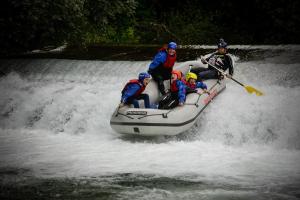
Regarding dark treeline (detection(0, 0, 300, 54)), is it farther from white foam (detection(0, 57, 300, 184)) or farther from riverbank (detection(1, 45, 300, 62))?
white foam (detection(0, 57, 300, 184))

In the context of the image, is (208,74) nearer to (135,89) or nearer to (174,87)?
(174,87)

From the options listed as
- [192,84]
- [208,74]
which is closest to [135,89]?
[192,84]

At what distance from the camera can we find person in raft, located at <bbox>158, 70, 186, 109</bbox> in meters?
8.90

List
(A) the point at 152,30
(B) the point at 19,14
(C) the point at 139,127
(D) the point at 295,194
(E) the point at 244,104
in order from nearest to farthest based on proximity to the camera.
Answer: (D) the point at 295,194 < (C) the point at 139,127 < (E) the point at 244,104 < (B) the point at 19,14 < (A) the point at 152,30

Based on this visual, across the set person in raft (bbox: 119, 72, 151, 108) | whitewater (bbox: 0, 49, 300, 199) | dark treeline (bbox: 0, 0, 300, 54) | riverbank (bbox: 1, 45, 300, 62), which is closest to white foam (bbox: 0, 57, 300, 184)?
whitewater (bbox: 0, 49, 300, 199)

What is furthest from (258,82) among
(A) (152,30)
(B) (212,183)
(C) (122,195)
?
(A) (152,30)

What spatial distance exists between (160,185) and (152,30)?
1383 centimetres

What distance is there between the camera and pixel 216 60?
1032 cm

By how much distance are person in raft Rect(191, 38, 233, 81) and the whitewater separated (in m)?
0.42

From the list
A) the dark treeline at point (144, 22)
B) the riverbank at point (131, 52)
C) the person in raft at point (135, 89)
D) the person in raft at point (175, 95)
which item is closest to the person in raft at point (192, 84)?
the person in raft at point (175, 95)

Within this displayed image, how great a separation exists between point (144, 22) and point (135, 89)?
11.8 meters

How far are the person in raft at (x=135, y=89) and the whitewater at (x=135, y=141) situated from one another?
2.14ft

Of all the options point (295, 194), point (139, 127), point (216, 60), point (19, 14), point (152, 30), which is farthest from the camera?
point (152, 30)

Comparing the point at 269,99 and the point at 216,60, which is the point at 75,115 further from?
the point at 269,99
